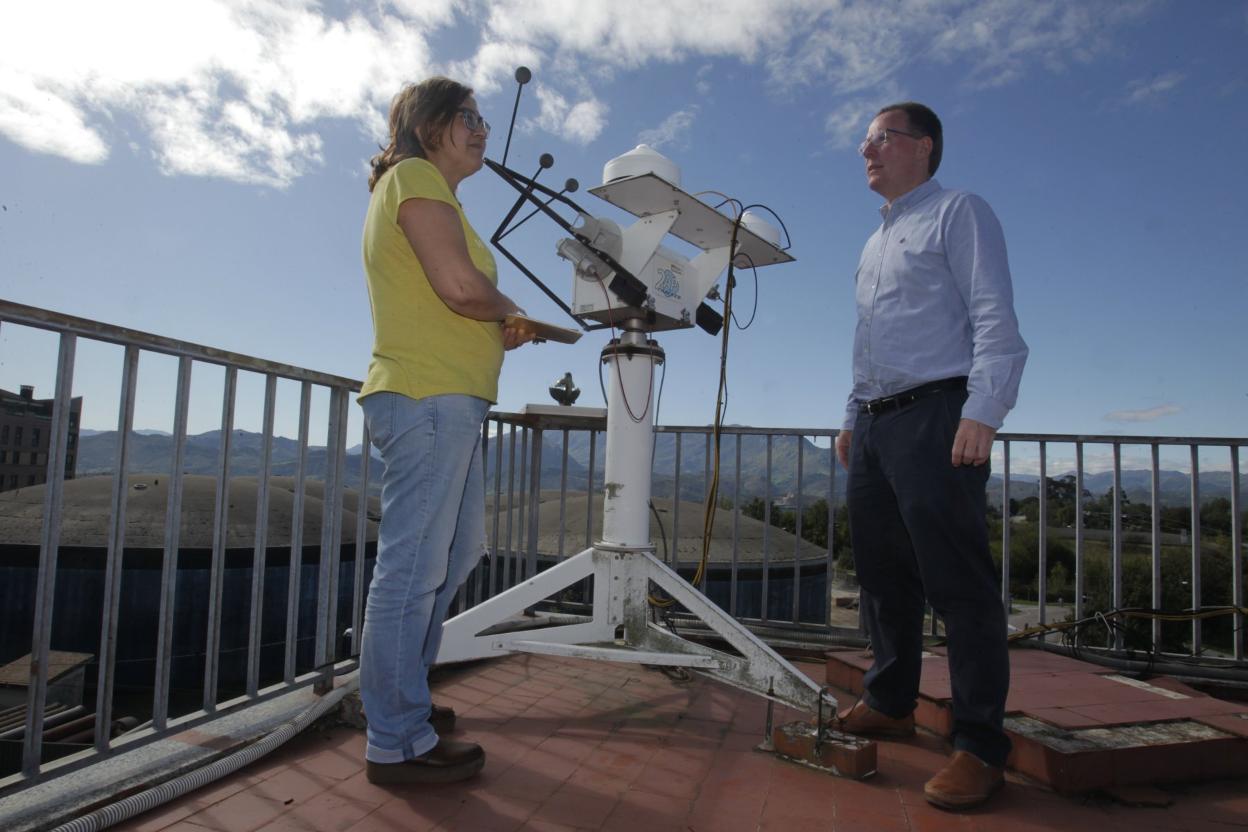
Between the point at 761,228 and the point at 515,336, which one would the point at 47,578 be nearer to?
the point at 515,336

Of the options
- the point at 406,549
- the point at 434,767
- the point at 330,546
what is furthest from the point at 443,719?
the point at 406,549

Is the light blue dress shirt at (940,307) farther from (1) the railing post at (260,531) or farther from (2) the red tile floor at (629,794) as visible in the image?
(1) the railing post at (260,531)

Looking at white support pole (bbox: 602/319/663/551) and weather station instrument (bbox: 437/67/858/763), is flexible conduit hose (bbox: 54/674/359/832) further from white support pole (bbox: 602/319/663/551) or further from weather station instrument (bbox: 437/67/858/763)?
white support pole (bbox: 602/319/663/551)

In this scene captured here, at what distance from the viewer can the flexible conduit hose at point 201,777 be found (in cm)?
136

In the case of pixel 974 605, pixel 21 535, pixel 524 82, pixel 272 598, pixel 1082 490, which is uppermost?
pixel 524 82

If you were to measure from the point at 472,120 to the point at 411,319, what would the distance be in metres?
0.52

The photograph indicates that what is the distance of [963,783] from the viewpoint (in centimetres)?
161

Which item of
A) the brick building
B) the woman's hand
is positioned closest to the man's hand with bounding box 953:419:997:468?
the woman's hand

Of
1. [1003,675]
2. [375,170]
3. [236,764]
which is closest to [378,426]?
[375,170]

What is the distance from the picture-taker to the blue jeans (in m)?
1.58

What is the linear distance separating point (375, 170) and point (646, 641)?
5.07ft

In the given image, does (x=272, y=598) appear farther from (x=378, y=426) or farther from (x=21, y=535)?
(x=378, y=426)

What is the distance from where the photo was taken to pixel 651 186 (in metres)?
2.23

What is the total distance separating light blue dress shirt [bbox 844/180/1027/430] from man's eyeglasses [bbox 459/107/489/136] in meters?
1.11
